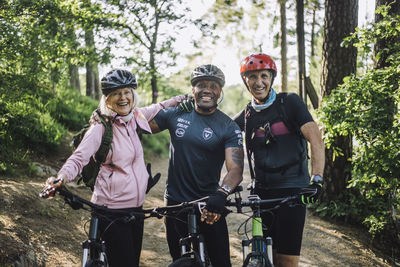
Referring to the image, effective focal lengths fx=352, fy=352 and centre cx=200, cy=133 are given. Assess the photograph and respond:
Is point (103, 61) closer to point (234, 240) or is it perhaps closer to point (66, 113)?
point (66, 113)

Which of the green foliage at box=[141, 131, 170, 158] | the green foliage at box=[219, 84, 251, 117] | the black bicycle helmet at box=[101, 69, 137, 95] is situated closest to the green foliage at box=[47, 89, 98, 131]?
the green foliage at box=[141, 131, 170, 158]

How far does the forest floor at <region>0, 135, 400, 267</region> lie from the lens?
4.96m

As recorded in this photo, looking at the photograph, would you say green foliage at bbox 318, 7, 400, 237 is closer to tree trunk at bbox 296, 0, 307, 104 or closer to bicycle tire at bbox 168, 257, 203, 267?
tree trunk at bbox 296, 0, 307, 104

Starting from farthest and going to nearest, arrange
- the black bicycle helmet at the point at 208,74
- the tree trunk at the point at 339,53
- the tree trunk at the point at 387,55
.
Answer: the tree trunk at the point at 339,53 → the tree trunk at the point at 387,55 → the black bicycle helmet at the point at 208,74

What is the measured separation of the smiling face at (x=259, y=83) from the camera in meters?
3.84

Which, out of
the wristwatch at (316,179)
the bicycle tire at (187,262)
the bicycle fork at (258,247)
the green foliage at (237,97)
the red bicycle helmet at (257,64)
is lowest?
the bicycle tire at (187,262)

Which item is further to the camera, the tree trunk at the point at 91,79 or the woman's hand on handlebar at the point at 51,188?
the tree trunk at the point at 91,79

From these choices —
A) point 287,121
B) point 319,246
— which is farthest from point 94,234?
point 319,246

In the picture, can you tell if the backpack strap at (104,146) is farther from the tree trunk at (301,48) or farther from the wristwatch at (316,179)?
the tree trunk at (301,48)

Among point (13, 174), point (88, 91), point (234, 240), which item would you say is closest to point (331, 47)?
point (234, 240)

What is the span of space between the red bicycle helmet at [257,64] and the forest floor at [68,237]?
358cm

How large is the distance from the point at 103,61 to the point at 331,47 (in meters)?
8.86

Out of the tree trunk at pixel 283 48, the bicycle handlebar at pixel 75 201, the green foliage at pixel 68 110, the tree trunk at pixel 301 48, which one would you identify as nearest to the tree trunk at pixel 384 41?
the tree trunk at pixel 301 48

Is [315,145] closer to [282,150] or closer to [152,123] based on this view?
[282,150]
